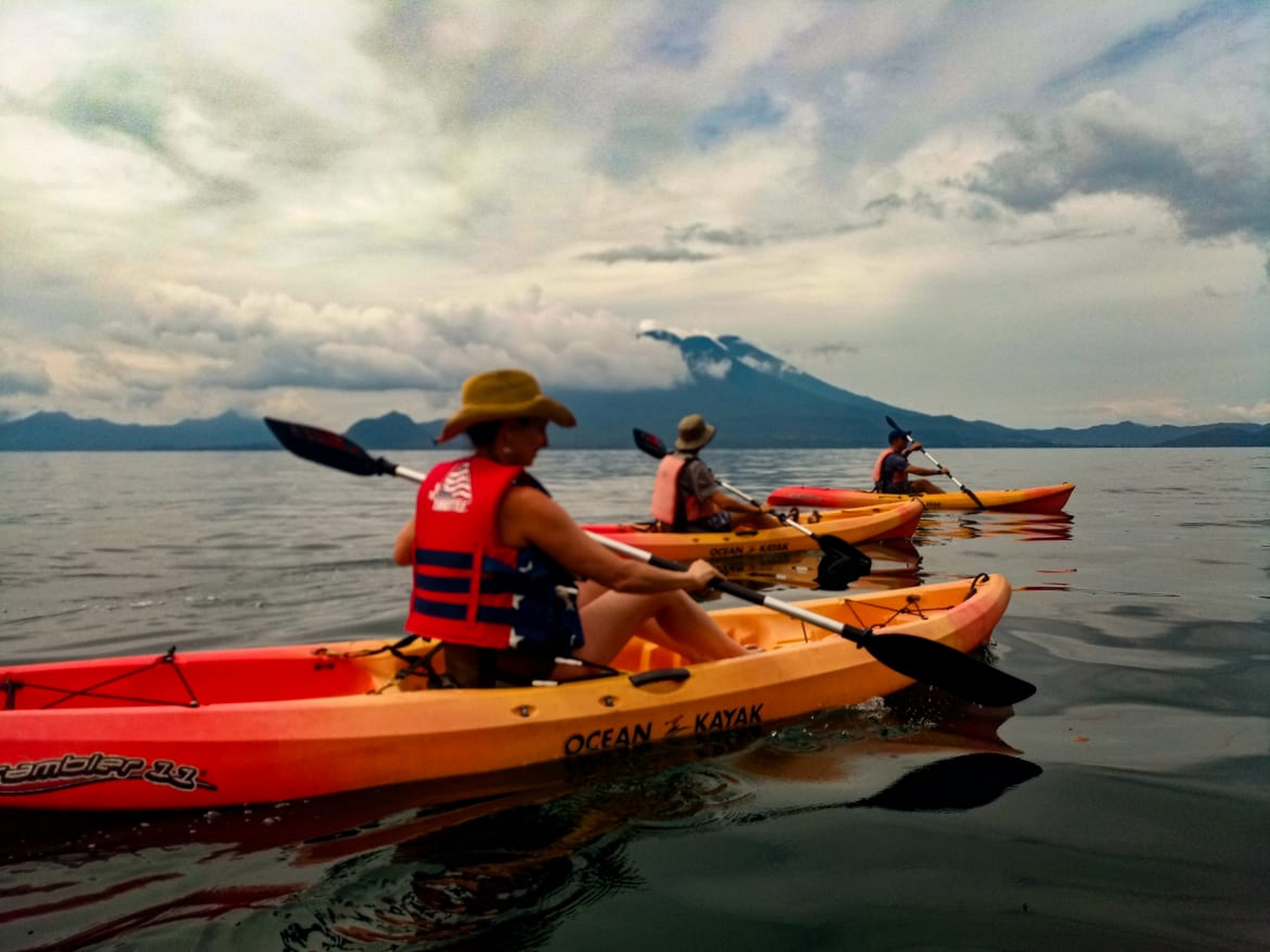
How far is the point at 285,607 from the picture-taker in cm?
1040

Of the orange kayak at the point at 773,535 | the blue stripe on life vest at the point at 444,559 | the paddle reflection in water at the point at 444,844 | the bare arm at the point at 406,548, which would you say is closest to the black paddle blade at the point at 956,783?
the paddle reflection in water at the point at 444,844

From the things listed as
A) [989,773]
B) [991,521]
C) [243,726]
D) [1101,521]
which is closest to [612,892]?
[243,726]

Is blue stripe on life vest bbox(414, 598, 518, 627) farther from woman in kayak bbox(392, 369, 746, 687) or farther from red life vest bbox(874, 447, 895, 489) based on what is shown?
red life vest bbox(874, 447, 895, 489)

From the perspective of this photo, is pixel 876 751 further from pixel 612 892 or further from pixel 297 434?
pixel 297 434

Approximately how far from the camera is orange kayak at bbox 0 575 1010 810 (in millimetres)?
4242

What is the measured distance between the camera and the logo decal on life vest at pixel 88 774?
4117 mm

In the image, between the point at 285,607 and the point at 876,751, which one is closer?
the point at 876,751

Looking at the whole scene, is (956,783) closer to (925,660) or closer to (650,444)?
(925,660)

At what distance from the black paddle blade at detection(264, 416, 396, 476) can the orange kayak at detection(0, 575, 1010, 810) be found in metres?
1.60

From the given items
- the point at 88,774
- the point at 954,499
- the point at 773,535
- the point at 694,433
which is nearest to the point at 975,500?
the point at 954,499

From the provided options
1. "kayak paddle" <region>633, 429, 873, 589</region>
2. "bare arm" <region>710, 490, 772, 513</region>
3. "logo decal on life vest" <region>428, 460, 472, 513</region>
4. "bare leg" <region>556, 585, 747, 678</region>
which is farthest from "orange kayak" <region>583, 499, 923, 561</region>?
"logo decal on life vest" <region>428, 460, 472, 513</region>

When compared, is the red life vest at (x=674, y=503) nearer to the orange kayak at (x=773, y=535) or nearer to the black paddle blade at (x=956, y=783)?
the orange kayak at (x=773, y=535)

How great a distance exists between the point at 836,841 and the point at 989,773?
1329 mm

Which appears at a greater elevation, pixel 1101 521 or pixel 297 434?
pixel 297 434
